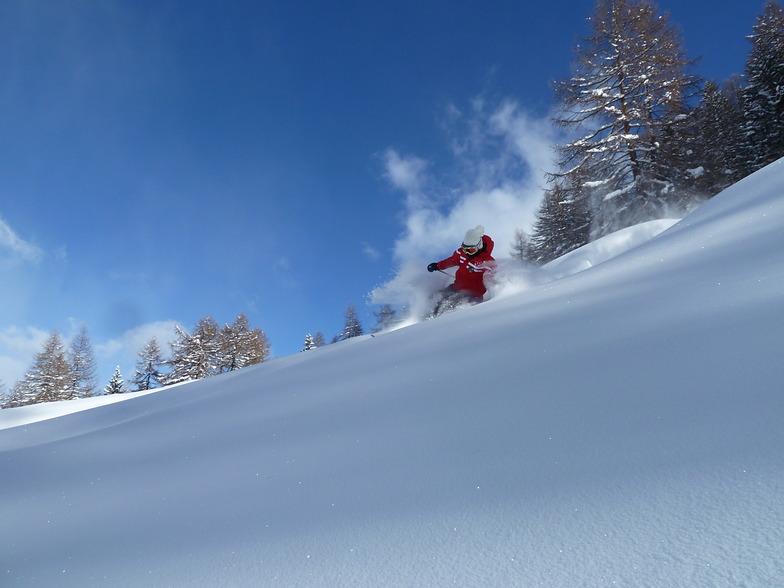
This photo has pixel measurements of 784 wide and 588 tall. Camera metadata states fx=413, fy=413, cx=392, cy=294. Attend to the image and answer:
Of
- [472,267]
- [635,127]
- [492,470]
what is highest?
[635,127]

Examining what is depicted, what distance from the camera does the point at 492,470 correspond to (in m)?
1.33

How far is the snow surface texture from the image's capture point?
3.05 ft

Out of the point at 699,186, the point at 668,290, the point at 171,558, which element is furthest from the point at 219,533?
the point at 699,186

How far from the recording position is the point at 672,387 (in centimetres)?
143

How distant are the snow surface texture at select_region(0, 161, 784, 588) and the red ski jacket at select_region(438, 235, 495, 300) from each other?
4064 millimetres

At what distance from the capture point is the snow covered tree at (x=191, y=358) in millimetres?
28625

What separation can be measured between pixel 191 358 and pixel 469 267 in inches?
1059

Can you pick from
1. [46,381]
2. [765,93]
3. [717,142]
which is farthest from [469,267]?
[46,381]

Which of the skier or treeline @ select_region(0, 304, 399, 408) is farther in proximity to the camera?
treeline @ select_region(0, 304, 399, 408)

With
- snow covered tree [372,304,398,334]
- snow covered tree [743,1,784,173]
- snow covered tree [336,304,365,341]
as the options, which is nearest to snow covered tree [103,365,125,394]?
snow covered tree [336,304,365,341]

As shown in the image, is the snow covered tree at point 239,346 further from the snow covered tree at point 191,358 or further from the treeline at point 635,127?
the treeline at point 635,127

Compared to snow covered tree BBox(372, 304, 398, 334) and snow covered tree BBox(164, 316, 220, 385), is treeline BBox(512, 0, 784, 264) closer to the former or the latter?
snow covered tree BBox(372, 304, 398, 334)

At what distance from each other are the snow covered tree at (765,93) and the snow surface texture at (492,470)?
20103 millimetres

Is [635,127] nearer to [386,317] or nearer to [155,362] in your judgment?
[386,317]
